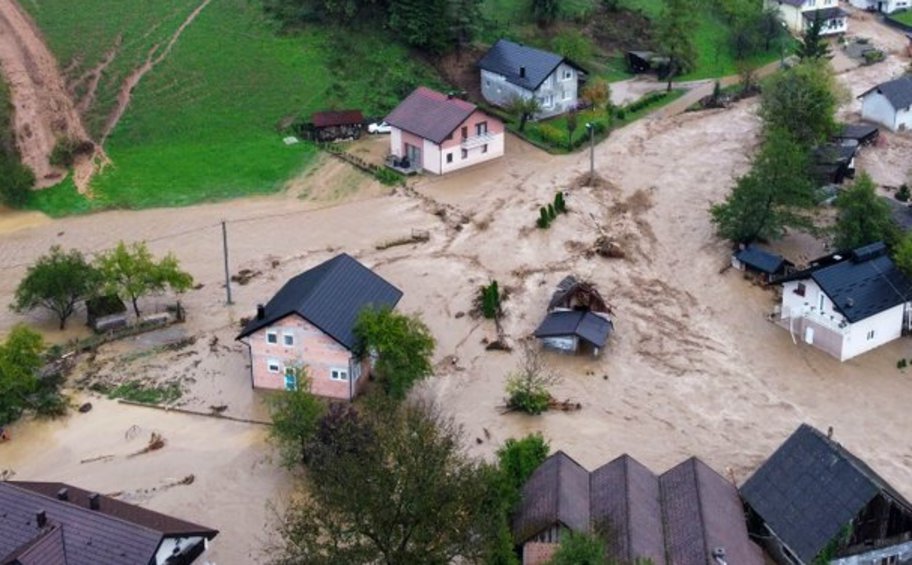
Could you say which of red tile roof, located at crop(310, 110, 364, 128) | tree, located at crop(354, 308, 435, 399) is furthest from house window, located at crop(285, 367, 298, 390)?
red tile roof, located at crop(310, 110, 364, 128)

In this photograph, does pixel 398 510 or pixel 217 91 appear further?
pixel 217 91

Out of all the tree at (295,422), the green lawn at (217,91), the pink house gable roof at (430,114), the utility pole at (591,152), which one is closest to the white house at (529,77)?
the green lawn at (217,91)

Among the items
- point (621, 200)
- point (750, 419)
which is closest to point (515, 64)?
point (621, 200)

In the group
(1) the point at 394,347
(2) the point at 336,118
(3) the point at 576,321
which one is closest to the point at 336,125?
(2) the point at 336,118

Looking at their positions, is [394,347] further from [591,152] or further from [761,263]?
[591,152]

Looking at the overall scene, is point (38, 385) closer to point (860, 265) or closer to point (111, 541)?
point (111, 541)

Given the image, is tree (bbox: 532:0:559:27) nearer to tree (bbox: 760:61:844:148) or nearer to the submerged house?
tree (bbox: 760:61:844:148)

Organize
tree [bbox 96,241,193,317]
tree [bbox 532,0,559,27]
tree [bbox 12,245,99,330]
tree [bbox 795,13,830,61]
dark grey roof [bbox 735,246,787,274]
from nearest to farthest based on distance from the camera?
1. tree [bbox 12,245,99,330]
2. tree [bbox 96,241,193,317]
3. dark grey roof [bbox 735,246,787,274]
4. tree [bbox 795,13,830,61]
5. tree [bbox 532,0,559,27]
